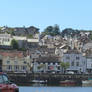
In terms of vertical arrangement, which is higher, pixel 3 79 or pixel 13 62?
pixel 13 62

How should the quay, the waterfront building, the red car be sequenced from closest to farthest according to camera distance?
the red car
the quay
the waterfront building

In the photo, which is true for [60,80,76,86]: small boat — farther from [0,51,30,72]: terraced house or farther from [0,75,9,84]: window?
[0,75,9,84]: window

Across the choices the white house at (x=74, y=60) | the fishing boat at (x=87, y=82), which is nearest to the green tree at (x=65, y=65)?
the white house at (x=74, y=60)

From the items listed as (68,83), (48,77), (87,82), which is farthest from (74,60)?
(68,83)

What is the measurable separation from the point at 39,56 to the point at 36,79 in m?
27.3

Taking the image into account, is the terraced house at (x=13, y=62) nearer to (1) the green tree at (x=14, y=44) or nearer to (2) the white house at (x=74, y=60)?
(2) the white house at (x=74, y=60)

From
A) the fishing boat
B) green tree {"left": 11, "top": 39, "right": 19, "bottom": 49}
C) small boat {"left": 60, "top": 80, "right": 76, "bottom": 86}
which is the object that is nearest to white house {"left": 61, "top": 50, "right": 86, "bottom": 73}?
green tree {"left": 11, "top": 39, "right": 19, "bottom": 49}

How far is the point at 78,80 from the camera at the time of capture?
103 metres

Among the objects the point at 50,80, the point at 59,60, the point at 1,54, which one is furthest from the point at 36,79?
the point at 59,60

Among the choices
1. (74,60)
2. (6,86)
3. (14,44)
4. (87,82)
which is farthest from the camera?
(14,44)

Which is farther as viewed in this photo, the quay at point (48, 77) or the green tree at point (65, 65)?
the green tree at point (65, 65)

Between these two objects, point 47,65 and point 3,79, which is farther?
point 47,65

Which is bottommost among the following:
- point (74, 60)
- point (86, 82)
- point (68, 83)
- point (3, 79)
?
point (68, 83)

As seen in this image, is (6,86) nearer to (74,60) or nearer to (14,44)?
(74,60)
